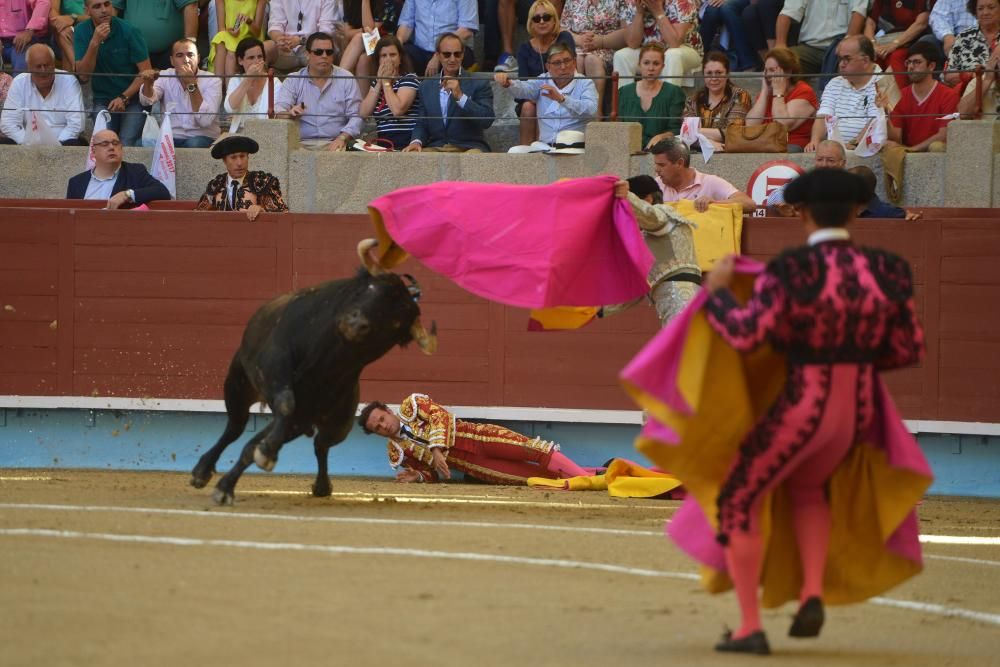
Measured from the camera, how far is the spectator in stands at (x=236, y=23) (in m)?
11.9

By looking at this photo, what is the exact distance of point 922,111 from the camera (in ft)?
33.6

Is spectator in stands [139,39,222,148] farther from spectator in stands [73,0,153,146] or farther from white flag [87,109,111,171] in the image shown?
A: white flag [87,109,111,171]

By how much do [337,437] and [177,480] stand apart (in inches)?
72.4

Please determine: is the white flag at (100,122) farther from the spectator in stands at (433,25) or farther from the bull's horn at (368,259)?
the bull's horn at (368,259)

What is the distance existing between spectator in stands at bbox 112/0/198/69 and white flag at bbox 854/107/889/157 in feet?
16.7

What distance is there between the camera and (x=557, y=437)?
10023 millimetres

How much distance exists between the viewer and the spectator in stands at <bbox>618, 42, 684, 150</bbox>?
414 inches

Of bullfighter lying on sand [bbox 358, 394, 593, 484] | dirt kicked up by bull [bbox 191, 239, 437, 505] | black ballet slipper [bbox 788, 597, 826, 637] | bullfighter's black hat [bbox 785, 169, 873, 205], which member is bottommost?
bullfighter lying on sand [bbox 358, 394, 593, 484]

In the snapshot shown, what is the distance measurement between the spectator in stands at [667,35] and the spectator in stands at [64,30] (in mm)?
4119

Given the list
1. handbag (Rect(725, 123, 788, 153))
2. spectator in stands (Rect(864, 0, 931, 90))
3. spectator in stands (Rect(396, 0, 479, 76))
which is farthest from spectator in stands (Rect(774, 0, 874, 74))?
spectator in stands (Rect(396, 0, 479, 76))

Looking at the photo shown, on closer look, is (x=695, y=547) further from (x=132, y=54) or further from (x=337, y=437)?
(x=132, y=54)

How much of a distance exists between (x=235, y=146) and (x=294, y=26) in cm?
250

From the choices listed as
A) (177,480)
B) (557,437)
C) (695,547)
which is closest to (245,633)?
(695,547)

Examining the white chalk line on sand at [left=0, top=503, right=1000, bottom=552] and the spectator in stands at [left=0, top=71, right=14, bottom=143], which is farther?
the spectator in stands at [left=0, top=71, right=14, bottom=143]
